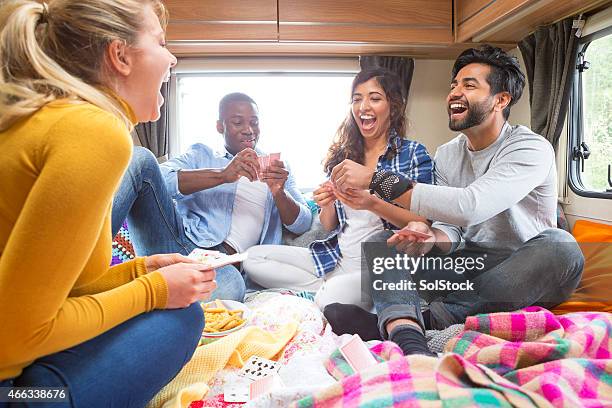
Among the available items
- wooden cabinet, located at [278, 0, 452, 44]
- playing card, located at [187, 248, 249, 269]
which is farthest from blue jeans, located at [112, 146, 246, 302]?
wooden cabinet, located at [278, 0, 452, 44]

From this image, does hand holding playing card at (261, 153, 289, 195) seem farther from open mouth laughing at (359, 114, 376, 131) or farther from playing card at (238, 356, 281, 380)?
playing card at (238, 356, 281, 380)

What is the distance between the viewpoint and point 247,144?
2268 millimetres

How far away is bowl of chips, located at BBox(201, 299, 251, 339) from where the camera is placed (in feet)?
4.06

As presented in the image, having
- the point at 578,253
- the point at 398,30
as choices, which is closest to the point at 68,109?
the point at 578,253

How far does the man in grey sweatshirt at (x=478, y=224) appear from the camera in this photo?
1421 mm

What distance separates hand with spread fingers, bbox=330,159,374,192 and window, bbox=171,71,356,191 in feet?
3.47

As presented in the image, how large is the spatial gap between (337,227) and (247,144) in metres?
0.69

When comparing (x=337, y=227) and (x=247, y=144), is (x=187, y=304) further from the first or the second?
(x=247, y=144)

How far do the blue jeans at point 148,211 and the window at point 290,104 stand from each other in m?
1.19

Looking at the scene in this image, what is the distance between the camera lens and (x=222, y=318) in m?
1.32

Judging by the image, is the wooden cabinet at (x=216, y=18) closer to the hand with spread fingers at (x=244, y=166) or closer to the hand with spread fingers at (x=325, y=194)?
the hand with spread fingers at (x=244, y=166)

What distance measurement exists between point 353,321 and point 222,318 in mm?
404

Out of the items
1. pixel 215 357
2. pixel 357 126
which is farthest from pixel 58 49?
pixel 357 126

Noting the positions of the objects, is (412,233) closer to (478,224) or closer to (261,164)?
(478,224)
